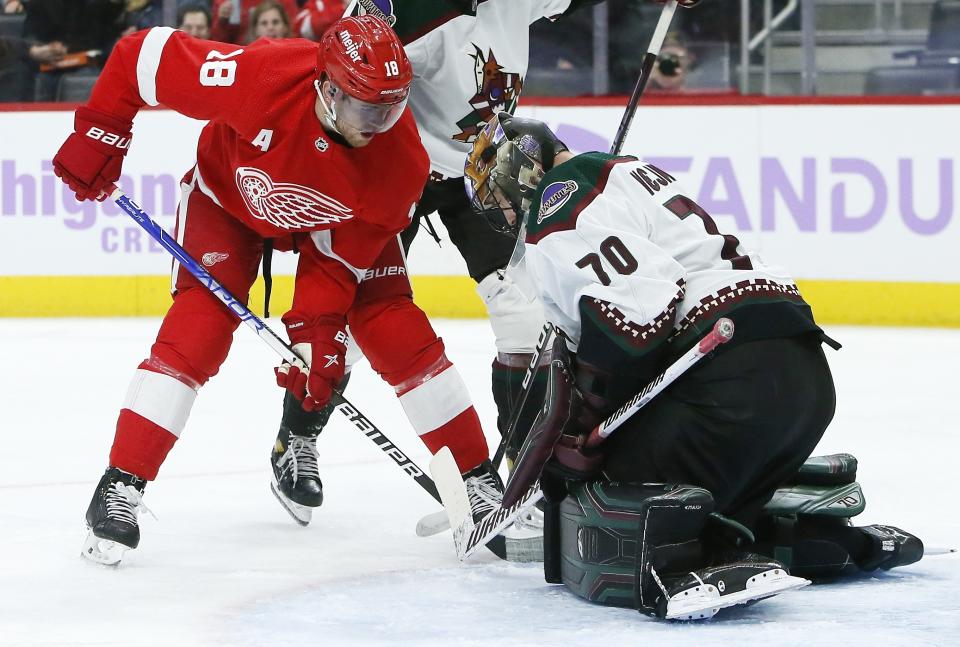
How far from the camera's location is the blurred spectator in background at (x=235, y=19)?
238 inches

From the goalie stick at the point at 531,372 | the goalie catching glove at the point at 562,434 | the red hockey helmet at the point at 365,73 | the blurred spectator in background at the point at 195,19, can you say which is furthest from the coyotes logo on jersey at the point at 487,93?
the blurred spectator in background at the point at 195,19

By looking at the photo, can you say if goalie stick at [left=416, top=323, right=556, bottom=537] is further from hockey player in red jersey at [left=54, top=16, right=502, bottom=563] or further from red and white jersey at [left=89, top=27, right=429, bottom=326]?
red and white jersey at [left=89, top=27, right=429, bottom=326]

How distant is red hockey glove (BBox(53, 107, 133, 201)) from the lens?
2604 millimetres

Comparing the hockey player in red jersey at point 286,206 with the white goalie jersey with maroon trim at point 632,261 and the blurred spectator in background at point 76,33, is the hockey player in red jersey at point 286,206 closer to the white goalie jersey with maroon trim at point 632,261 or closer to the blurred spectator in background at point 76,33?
the white goalie jersey with maroon trim at point 632,261

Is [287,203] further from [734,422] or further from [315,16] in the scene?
[315,16]

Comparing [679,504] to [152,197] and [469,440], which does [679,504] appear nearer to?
[469,440]

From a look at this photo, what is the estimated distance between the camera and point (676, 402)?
219cm

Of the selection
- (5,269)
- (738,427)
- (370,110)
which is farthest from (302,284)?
(5,269)

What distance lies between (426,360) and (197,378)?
1.29 ft

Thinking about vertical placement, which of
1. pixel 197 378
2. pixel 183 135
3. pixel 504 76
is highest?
pixel 504 76

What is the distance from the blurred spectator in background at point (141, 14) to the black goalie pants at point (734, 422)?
4397 mm

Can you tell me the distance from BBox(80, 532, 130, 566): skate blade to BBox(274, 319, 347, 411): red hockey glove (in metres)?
0.37

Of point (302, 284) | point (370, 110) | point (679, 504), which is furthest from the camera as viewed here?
point (302, 284)

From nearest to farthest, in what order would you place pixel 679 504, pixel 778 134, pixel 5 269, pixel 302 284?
pixel 679 504 → pixel 302 284 → pixel 778 134 → pixel 5 269
